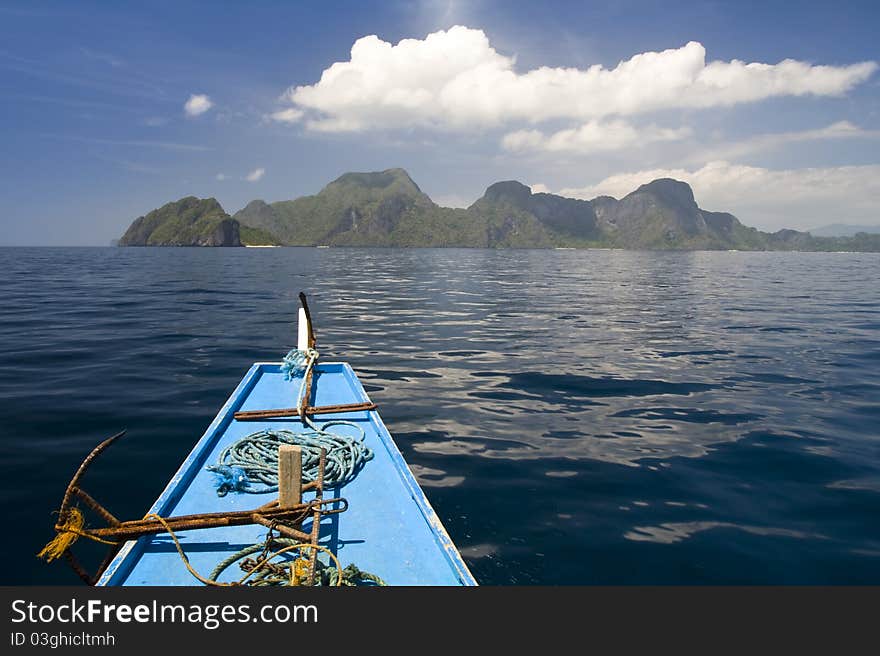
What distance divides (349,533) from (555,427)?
547 centimetres

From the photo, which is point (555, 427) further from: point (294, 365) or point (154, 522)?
point (154, 522)

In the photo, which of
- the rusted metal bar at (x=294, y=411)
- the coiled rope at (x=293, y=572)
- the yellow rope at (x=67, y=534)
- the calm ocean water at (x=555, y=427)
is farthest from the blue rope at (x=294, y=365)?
the coiled rope at (x=293, y=572)

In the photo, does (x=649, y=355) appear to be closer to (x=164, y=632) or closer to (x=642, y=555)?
(x=642, y=555)

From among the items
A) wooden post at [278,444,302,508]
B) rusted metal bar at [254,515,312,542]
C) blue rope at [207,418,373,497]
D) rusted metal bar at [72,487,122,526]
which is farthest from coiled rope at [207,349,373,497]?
rusted metal bar at [72,487,122,526]

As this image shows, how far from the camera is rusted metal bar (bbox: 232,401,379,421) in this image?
25.7 feet

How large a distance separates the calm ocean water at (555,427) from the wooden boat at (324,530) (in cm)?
88

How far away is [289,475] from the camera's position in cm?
454

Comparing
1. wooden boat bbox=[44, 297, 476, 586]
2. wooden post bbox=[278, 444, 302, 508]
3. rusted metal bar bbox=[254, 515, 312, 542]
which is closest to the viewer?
wooden boat bbox=[44, 297, 476, 586]

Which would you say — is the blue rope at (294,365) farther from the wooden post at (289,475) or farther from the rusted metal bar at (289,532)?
the rusted metal bar at (289,532)

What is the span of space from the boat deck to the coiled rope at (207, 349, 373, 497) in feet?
0.38

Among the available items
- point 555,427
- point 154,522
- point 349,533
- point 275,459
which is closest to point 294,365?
point 275,459

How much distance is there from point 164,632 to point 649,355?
14687 millimetres

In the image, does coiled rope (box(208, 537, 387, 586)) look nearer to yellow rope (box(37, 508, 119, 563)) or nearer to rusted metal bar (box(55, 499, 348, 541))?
rusted metal bar (box(55, 499, 348, 541))

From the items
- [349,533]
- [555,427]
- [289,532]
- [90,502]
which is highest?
[90,502]
